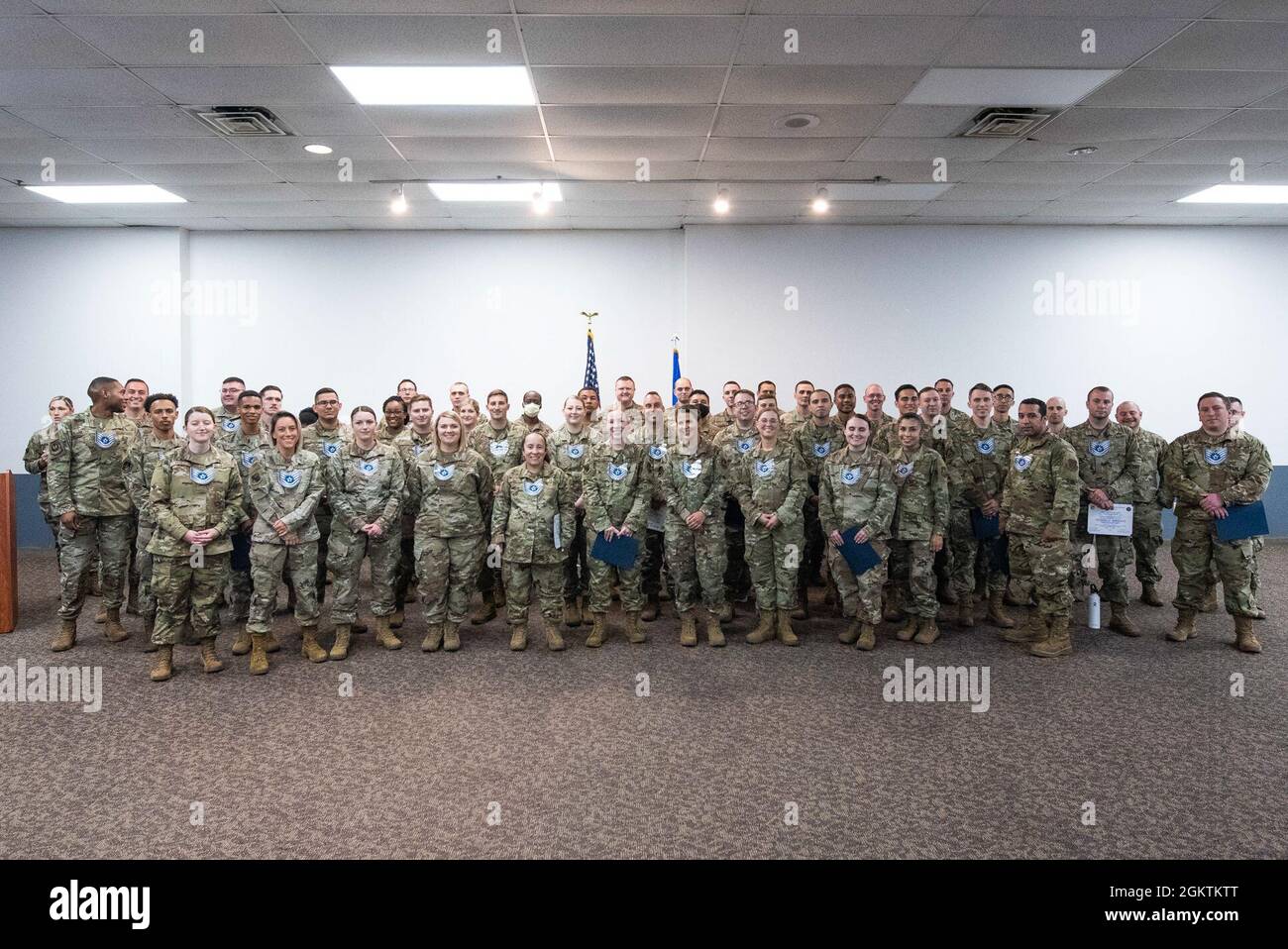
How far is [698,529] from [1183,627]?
366cm

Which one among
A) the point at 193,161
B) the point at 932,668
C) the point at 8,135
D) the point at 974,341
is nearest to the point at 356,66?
the point at 193,161

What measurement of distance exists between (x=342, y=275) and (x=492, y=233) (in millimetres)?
1928

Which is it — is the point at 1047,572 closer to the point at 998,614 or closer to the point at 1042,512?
the point at 1042,512

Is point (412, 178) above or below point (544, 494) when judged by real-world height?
above

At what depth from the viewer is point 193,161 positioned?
6.11m

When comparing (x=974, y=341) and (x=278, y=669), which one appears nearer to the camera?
(x=278, y=669)

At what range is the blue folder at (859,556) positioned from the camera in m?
4.84

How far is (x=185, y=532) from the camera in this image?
4328mm

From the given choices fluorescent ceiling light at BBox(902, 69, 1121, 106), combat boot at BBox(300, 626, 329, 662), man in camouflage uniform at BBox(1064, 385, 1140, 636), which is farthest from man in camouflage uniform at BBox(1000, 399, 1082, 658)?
combat boot at BBox(300, 626, 329, 662)

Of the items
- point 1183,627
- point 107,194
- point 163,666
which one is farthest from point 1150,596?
point 107,194

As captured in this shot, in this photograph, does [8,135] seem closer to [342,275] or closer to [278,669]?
[342,275]

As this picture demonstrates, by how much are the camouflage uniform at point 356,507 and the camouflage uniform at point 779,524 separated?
2.52m

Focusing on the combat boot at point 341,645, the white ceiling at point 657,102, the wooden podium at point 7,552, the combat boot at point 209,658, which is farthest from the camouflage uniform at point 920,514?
the wooden podium at point 7,552

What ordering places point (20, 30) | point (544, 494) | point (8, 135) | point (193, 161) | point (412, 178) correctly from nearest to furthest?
point (20, 30)
point (544, 494)
point (8, 135)
point (193, 161)
point (412, 178)
